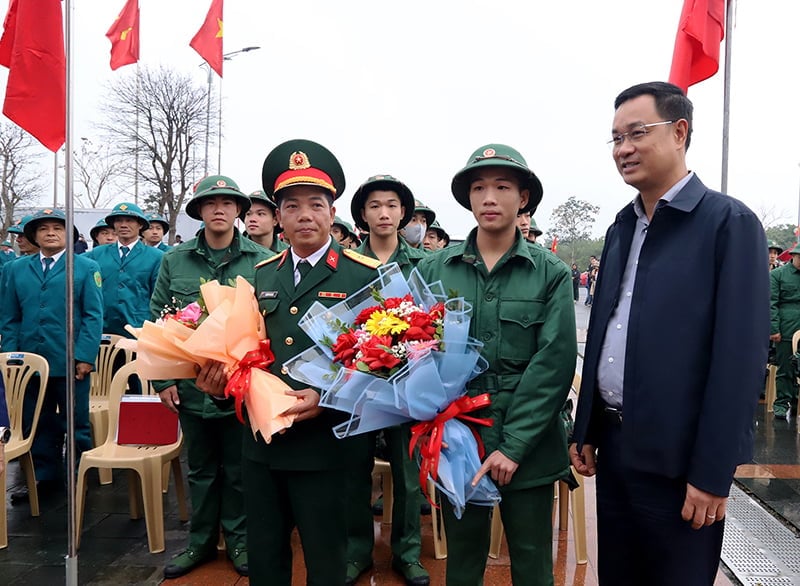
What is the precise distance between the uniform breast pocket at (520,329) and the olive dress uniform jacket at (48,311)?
3.62 meters

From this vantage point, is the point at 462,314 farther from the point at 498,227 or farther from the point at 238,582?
the point at 238,582

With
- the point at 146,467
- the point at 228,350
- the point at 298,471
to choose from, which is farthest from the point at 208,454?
the point at 228,350

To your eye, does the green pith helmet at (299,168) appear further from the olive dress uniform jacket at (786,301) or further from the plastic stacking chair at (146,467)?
the olive dress uniform jacket at (786,301)

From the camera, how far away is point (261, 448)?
2.30 m

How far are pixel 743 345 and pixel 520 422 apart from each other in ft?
2.44

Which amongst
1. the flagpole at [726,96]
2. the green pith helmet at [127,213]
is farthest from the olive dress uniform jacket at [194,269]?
the flagpole at [726,96]

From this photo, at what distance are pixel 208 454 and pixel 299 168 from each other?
1.85 metres

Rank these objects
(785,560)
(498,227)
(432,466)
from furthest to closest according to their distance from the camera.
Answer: (785,560) < (498,227) < (432,466)

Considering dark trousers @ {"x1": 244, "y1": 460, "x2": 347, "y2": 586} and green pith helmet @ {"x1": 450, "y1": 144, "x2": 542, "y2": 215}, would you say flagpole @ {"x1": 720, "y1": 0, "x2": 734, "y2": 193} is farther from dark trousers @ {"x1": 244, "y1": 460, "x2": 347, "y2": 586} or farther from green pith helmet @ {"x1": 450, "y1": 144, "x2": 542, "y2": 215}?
dark trousers @ {"x1": 244, "y1": 460, "x2": 347, "y2": 586}

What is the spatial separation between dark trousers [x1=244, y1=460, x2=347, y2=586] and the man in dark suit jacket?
1.00 meters

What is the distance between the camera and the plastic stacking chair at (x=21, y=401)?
3811 millimetres

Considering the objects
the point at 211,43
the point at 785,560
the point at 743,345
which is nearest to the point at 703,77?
the point at 785,560

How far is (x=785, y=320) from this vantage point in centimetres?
679

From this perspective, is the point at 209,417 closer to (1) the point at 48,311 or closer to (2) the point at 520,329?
(2) the point at 520,329
